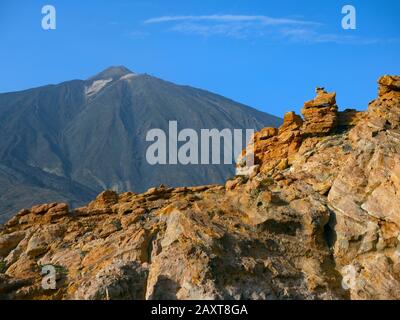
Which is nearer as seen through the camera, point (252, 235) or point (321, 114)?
point (252, 235)

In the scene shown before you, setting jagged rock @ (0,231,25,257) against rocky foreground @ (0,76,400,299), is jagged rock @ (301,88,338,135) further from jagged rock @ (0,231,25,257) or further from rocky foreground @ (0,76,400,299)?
jagged rock @ (0,231,25,257)

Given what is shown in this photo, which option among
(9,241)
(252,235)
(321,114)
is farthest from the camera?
(321,114)

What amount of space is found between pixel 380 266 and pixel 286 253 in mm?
2842

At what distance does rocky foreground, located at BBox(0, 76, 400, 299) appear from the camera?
19.4 meters

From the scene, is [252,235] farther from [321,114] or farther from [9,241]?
[9,241]

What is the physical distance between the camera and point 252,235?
21531 millimetres

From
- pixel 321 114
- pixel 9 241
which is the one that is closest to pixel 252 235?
pixel 321 114

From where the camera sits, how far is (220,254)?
1994 centimetres

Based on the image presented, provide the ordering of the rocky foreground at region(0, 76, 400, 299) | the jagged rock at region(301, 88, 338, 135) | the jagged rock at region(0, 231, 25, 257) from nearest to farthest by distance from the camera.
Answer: the rocky foreground at region(0, 76, 400, 299) < the jagged rock at region(0, 231, 25, 257) < the jagged rock at region(301, 88, 338, 135)

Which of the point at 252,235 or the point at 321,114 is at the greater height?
the point at 321,114

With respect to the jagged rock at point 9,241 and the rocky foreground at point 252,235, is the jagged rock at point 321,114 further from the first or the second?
the jagged rock at point 9,241

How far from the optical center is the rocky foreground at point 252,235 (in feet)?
63.6

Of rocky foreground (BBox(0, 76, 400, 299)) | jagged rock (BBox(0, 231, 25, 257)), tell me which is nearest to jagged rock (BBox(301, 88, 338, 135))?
rocky foreground (BBox(0, 76, 400, 299))

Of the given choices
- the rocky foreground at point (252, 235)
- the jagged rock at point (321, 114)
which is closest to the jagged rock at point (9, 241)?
the rocky foreground at point (252, 235)
